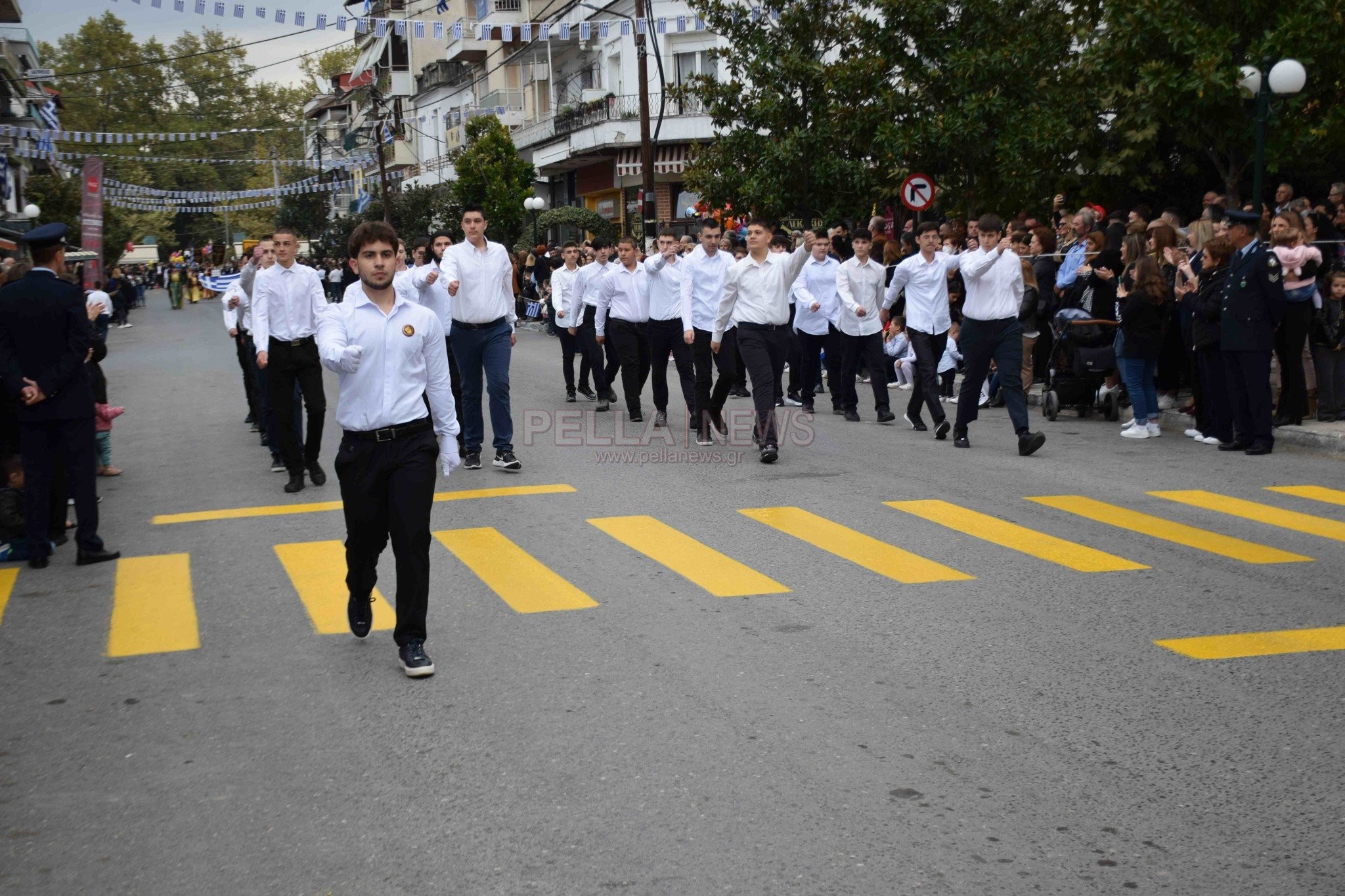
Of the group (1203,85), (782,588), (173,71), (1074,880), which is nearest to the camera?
(1074,880)

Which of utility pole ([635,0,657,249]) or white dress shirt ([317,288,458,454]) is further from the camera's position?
utility pole ([635,0,657,249])

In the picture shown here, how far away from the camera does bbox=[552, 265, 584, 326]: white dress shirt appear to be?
671 inches

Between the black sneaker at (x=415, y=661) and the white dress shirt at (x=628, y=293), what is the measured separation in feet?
29.6

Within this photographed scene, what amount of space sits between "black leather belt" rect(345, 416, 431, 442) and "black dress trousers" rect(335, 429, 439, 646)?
0.04ft

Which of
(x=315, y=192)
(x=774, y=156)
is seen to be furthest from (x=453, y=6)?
(x=774, y=156)

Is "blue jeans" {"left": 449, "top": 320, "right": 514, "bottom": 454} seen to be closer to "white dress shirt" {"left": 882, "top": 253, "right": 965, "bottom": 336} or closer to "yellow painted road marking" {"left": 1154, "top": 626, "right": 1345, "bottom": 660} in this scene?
"white dress shirt" {"left": 882, "top": 253, "right": 965, "bottom": 336}

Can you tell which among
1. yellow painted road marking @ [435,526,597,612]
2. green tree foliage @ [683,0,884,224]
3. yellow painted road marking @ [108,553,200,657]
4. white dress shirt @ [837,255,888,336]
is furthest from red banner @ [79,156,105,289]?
yellow painted road marking @ [435,526,597,612]

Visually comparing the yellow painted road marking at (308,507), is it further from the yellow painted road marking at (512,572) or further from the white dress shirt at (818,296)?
the white dress shirt at (818,296)

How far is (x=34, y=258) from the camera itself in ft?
28.8

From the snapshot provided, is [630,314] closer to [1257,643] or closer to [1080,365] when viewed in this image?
[1080,365]

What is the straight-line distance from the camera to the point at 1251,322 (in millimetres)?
12086

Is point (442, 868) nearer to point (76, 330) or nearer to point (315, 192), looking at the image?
point (76, 330)

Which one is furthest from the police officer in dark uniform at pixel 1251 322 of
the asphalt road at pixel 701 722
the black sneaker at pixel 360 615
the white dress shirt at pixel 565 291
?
the black sneaker at pixel 360 615

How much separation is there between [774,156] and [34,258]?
18.3m
